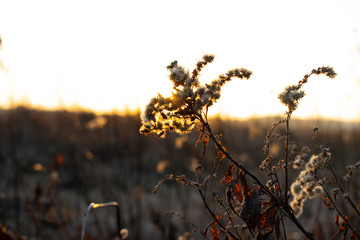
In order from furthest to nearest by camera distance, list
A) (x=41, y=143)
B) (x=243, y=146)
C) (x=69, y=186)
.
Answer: (x=243, y=146), (x=41, y=143), (x=69, y=186)

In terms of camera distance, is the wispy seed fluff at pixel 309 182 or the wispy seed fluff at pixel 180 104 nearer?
the wispy seed fluff at pixel 180 104

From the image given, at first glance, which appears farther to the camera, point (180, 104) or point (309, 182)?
point (309, 182)

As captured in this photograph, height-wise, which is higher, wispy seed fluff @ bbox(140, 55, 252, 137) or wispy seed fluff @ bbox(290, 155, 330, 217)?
wispy seed fluff @ bbox(140, 55, 252, 137)

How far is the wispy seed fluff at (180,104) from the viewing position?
3.67 feet

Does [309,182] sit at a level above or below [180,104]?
below

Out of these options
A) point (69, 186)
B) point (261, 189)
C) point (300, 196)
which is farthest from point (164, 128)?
point (69, 186)

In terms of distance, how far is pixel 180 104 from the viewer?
1.12 meters

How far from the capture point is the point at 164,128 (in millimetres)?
1148

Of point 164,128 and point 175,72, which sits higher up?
point 175,72

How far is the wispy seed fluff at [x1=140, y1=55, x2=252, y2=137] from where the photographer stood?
1.12 meters

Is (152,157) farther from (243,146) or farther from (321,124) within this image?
(321,124)

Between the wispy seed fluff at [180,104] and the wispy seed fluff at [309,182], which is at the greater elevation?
the wispy seed fluff at [180,104]

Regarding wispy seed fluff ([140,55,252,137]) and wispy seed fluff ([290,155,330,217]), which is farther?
wispy seed fluff ([290,155,330,217])

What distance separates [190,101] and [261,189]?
39cm
